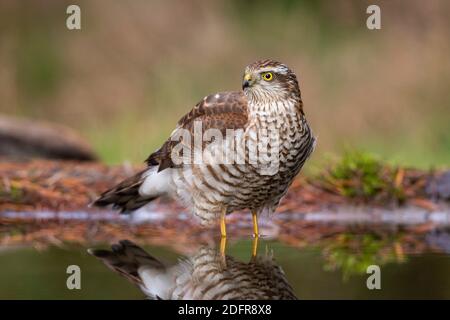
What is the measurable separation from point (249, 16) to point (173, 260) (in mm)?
6981

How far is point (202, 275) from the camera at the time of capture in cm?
378

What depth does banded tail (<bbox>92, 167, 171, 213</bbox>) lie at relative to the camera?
593 centimetres

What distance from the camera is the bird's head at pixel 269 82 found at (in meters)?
5.27

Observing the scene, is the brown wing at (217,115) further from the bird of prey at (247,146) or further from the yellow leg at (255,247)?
the yellow leg at (255,247)

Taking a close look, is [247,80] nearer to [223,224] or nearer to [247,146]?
[247,146]

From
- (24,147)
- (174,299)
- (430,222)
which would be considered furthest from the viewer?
(24,147)

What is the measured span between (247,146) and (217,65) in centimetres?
518

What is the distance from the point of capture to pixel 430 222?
612cm

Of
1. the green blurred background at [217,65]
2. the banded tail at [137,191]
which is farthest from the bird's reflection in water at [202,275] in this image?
the green blurred background at [217,65]

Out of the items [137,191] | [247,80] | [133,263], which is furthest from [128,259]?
[137,191]

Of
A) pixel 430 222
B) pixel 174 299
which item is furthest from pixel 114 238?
pixel 430 222

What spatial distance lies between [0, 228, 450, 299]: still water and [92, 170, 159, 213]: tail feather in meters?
1.13

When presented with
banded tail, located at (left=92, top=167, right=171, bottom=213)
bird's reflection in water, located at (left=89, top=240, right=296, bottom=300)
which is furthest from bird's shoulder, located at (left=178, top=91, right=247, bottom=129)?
bird's reflection in water, located at (left=89, top=240, right=296, bottom=300)

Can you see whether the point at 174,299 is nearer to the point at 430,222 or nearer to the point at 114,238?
the point at 114,238
